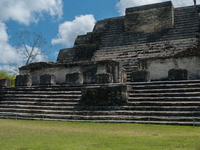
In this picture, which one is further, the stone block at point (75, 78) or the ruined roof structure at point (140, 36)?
the ruined roof structure at point (140, 36)

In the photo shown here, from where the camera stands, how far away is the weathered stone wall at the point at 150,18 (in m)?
16.8

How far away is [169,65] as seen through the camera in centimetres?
1196

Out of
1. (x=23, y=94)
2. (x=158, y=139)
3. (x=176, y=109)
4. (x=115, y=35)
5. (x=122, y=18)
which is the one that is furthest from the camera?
(x=122, y=18)

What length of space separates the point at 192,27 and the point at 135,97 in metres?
10.0

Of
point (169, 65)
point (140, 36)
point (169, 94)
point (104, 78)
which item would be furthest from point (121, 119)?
point (140, 36)

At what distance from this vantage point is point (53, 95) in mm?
9664

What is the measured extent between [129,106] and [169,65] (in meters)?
5.41

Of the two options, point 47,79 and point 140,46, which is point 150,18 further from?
point 47,79

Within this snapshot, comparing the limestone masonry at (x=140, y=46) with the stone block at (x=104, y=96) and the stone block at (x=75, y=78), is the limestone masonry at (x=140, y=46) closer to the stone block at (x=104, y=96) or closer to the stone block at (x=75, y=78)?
the stone block at (x=75, y=78)

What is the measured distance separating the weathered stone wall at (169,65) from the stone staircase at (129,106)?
315 centimetres

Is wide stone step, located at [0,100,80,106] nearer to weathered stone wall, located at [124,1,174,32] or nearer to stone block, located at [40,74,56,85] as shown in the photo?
stone block, located at [40,74,56,85]

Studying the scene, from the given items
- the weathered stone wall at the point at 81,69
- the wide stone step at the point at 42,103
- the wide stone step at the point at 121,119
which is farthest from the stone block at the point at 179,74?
the wide stone step at the point at 42,103

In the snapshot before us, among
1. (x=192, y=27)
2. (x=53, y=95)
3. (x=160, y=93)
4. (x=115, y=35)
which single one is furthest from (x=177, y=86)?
(x=115, y=35)

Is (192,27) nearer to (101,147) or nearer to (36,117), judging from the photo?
(36,117)
